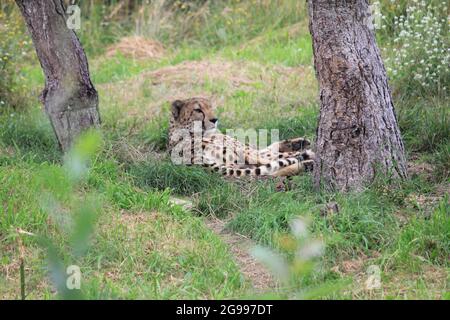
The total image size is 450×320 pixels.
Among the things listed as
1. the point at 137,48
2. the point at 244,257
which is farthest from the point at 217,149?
the point at 137,48

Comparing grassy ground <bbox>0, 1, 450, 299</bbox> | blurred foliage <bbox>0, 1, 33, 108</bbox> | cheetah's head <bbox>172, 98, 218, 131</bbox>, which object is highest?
blurred foliage <bbox>0, 1, 33, 108</bbox>

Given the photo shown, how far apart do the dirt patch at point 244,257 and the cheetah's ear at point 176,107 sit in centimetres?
156

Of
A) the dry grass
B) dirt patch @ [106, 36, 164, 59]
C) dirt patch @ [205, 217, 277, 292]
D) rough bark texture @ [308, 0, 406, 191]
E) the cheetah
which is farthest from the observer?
dirt patch @ [106, 36, 164, 59]

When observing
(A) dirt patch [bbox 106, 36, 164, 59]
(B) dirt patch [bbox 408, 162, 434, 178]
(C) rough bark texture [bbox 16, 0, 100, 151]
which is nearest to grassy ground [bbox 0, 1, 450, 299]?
(B) dirt patch [bbox 408, 162, 434, 178]

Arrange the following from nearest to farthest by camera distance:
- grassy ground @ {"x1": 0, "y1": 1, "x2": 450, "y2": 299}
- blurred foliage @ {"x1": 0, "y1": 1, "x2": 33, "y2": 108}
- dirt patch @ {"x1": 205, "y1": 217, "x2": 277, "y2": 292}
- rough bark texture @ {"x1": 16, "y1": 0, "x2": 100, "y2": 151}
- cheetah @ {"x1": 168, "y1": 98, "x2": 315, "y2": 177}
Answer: grassy ground @ {"x1": 0, "y1": 1, "x2": 450, "y2": 299}, dirt patch @ {"x1": 205, "y1": 217, "x2": 277, "y2": 292}, rough bark texture @ {"x1": 16, "y1": 0, "x2": 100, "y2": 151}, cheetah @ {"x1": 168, "y1": 98, "x2": 315, "y2": 177}, blurred foliage @ {"x1": 0, "y1": 1, "x2": 33, "y2": 108}

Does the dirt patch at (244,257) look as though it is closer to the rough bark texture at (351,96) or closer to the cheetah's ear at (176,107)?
the rough bark texture at (351,96)

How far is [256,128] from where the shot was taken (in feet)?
22.3

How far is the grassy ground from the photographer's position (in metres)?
3.94

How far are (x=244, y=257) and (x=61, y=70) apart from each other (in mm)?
2162

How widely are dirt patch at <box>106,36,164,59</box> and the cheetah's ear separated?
3.33 meters

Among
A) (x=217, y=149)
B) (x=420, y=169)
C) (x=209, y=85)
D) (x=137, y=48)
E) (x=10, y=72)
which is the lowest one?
(x=420, y=169)

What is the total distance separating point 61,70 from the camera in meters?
5.72

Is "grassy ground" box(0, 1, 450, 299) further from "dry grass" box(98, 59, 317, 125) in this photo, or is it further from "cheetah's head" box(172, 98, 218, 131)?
"cheetah's head" box(172, 98, 218, 131)

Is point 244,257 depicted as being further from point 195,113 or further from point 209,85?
point 209,85
